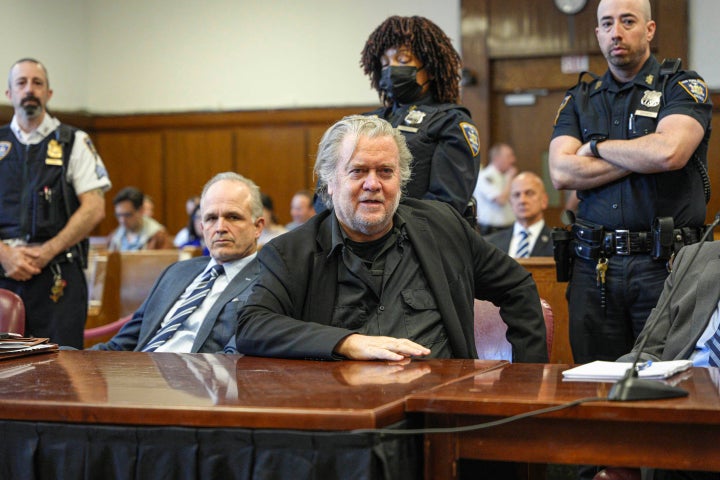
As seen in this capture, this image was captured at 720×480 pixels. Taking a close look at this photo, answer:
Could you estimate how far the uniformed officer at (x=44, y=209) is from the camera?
3.97 meters

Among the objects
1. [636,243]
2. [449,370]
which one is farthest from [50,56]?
[449,370]

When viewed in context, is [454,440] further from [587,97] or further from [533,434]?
[587,97]

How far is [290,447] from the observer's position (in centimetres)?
148

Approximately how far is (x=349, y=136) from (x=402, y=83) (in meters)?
0.97

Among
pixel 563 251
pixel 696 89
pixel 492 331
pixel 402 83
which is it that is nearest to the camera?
pixel 492 331

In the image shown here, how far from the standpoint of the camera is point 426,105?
10.7ft

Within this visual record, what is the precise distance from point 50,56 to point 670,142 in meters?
7.67

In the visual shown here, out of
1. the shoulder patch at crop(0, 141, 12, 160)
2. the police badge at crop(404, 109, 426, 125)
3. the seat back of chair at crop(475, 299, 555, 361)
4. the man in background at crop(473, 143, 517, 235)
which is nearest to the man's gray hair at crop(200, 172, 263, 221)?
the police badge at crop(404, 109, 426, 125)

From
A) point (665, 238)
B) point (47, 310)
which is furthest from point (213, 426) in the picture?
point (47, 310)

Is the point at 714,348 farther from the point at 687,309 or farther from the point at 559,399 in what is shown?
the point at 559,399

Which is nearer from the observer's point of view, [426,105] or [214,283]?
[214,283]

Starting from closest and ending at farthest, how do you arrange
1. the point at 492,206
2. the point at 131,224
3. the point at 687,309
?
the point at 687,309
the point at 492,206
the point at 131,224

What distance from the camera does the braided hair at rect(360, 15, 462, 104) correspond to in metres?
3.27

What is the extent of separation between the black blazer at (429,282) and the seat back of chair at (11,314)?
98cm
